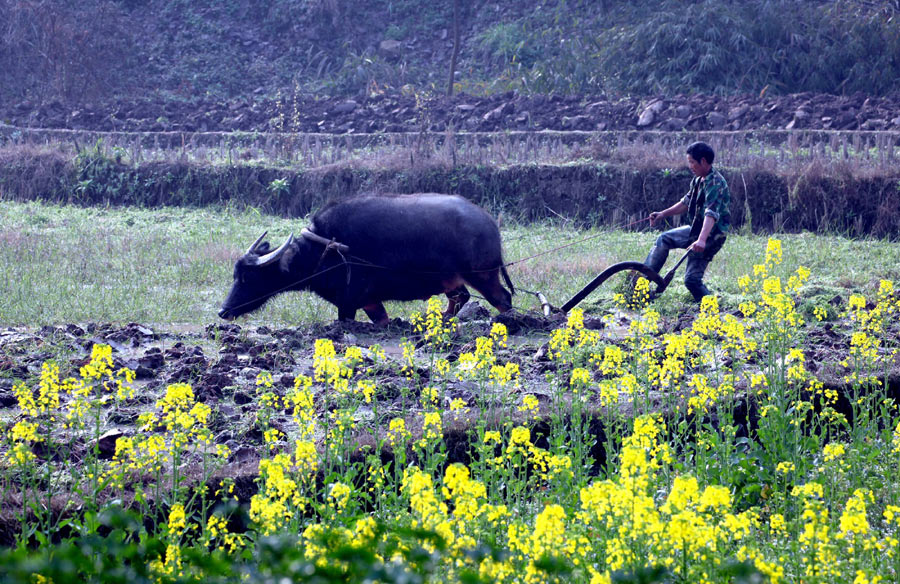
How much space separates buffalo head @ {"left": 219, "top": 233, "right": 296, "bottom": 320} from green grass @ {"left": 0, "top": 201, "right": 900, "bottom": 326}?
20 cm

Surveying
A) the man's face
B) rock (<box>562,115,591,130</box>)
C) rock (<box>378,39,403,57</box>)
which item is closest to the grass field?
the man's face

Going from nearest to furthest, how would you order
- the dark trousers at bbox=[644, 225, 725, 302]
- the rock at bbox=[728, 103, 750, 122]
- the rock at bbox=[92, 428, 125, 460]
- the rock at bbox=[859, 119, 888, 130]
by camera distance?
the rock at bbox=[92, 428, 125, 460] → the dark trousers at bbox=[644, 225, 725, 302] → the rock at bbox=[859, 119, 888, 130] → the rock at bbox=[728, 103, 750, 122]

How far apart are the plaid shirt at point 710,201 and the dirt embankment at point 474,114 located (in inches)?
317

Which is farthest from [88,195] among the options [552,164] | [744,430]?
[744,430]

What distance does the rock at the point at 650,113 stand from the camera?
16344mm

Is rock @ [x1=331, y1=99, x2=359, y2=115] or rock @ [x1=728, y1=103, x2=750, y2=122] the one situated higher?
rock @ [x1=728, y1=103, x2=750, y2=122]

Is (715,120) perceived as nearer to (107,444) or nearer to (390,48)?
(390,48)

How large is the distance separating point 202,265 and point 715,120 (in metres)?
9.53

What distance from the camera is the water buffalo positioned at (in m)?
7.46

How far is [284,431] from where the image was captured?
181 inches

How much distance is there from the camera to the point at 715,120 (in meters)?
16.0

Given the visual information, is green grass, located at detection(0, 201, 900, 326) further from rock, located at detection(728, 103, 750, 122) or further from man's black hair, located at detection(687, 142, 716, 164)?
rock, located at detection(728, 103, 750, 122)

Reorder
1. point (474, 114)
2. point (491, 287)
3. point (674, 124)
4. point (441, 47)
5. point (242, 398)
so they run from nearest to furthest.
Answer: point (242, 398) < point (491, 287) < point (674, 124) < point (474, 114) < point (441, 47)

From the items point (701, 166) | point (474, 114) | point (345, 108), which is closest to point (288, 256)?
point (701, 166)
